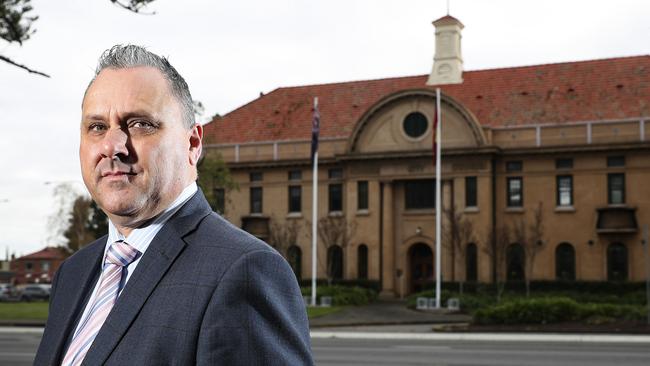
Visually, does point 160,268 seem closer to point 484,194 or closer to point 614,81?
point 484,194

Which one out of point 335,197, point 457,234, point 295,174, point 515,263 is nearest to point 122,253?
point 457,234

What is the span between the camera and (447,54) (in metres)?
55.9

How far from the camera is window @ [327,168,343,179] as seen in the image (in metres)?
54.2

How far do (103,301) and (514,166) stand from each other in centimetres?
4882

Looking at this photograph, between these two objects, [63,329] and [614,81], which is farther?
[614,81]

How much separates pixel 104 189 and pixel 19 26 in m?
9.65

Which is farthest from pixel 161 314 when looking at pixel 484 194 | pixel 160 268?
pixel 484 194

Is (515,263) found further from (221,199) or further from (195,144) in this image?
(195,144)

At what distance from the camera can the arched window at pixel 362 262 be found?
52500mm

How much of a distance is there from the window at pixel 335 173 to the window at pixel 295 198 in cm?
212

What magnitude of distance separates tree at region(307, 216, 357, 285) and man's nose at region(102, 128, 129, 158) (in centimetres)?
4728

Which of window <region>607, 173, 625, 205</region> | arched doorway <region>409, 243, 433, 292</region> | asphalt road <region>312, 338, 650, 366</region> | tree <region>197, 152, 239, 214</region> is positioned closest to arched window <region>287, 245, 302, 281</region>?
tree <region>197, 152, 239, 214</region>

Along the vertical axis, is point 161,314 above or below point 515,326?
above

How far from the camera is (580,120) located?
49.1 meters
